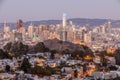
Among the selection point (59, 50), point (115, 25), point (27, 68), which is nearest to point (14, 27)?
point (115, 25)

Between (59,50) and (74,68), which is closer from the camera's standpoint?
(74,68)

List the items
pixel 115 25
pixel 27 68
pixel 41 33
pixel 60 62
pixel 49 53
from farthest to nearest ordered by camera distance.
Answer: pixel 115 25, pixel 41 33, pixel 49 53, pixel 60 62, pixel 27 68

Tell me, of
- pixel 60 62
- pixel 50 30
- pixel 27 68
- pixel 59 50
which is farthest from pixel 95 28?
pixel 27 68

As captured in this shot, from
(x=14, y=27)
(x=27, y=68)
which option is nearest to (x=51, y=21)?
(x=14, y=27)

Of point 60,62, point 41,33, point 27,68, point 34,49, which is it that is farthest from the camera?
point 41,33

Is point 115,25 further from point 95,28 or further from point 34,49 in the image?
point 34,49

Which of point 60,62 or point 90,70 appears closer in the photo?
point 90,70

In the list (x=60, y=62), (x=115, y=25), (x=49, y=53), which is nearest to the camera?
(x=60, y=62)

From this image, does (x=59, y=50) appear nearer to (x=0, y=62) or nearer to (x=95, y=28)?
(x=0, y=62)

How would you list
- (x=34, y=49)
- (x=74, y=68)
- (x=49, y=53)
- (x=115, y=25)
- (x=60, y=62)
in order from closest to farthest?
(x=74, y=68), (x=60, y=62), (x=49, y=53), (x=34, y=49), (x=115, y=25)
